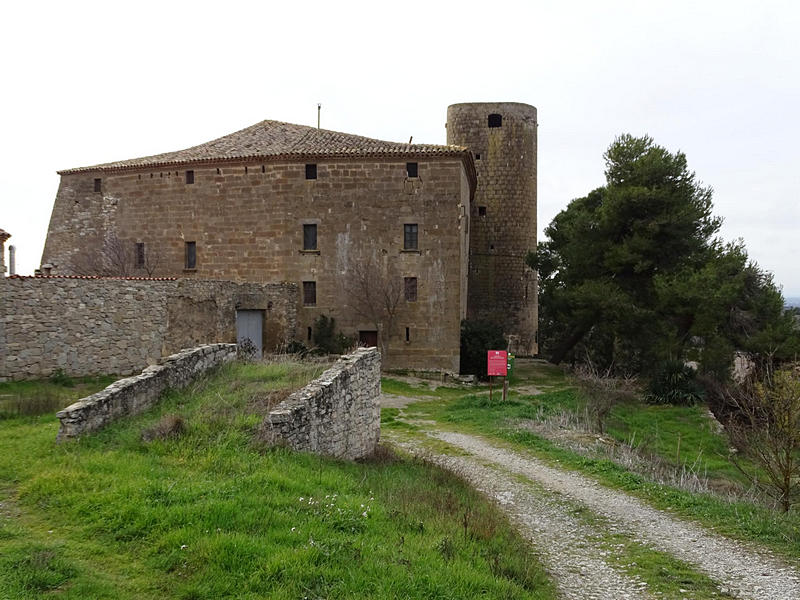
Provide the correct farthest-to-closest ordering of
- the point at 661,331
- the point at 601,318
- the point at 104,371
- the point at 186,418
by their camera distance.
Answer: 1. the point at 601,318
2. the point at 661,331
3. the point at 104,371
4. the point at 186,418

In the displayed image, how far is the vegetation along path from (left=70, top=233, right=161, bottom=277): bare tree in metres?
18.3

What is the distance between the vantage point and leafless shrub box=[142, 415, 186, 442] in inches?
352

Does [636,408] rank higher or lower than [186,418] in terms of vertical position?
lower

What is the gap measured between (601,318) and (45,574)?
23506 millimetres

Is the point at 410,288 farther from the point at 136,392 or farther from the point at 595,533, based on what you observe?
the point at 595,533

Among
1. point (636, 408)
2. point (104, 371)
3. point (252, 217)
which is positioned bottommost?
point (636, 408)

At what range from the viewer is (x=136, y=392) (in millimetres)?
10477

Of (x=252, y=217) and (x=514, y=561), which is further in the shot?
(x=252, y=217)

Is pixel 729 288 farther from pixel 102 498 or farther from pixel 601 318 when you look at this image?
Result: pixel 102 498

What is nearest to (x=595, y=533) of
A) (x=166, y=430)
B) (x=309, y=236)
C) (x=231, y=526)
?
(x=231, y=526)

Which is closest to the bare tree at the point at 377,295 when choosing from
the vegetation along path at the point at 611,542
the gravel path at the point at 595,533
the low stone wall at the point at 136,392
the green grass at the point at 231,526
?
the low stone wall at the point at 136,392

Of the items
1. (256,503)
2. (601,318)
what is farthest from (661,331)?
(256,503)

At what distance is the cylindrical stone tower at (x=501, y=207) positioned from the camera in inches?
1315

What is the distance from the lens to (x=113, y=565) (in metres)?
5.73
